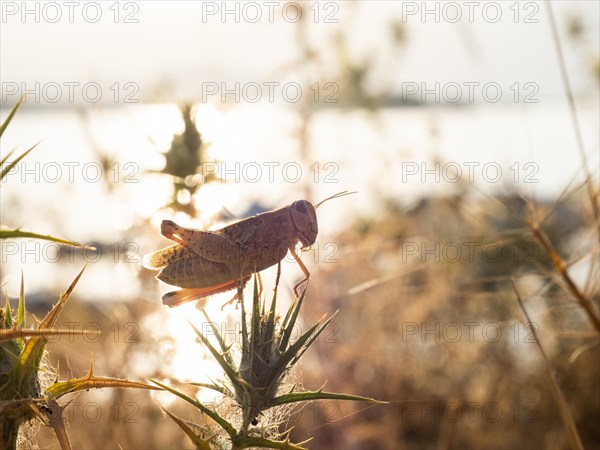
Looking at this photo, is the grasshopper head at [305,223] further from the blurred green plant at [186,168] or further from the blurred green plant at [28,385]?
the blurred green plant at [28,385]

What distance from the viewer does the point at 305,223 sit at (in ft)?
9.70

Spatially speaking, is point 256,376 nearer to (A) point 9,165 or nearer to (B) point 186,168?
(A) point 9,165

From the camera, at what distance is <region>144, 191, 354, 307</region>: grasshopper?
2596mm

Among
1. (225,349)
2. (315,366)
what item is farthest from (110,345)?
(225,349)

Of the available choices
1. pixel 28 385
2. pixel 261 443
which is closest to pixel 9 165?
pixel 28 385

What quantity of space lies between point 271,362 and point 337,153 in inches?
191

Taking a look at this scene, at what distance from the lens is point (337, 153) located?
6.48 meters

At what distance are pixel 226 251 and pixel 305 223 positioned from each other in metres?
0.44

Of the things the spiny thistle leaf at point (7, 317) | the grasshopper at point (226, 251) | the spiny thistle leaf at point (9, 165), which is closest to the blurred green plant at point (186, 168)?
the grasshopper at point (226, 251)

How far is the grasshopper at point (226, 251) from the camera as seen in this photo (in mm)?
2596

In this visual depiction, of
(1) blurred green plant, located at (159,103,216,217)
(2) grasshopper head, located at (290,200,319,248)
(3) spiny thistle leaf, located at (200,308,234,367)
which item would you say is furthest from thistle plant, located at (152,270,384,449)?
(1) blurred green plant, located at (159,103,216,217)

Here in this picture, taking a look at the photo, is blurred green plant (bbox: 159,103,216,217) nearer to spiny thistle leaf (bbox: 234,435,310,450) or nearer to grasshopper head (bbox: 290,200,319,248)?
grasshopper head (bbox: 290,200,319,248)

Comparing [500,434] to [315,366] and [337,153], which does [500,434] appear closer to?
[315,366]

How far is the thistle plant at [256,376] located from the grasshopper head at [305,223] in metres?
1.11
